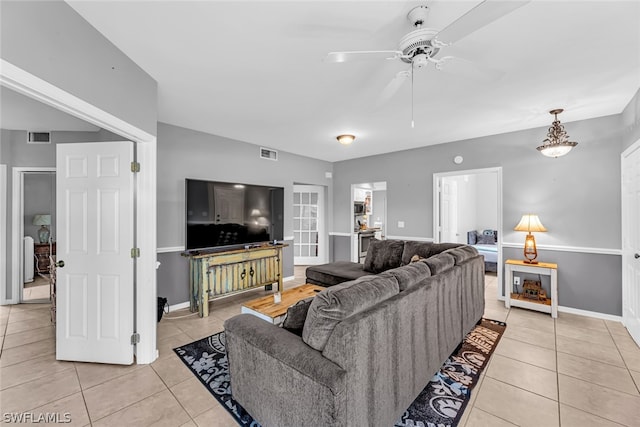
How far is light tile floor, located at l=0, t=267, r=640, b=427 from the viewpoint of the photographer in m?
1.80

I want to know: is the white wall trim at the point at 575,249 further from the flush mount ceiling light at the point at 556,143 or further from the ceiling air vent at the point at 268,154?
the ceiling air vent at the point at 268,154

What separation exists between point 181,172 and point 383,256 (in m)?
3.13

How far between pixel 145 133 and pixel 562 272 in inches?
205

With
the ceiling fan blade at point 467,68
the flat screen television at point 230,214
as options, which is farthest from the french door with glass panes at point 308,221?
the ceiling fan blade at point 467,68

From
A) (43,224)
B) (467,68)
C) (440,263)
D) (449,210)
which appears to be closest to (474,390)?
(440,263)

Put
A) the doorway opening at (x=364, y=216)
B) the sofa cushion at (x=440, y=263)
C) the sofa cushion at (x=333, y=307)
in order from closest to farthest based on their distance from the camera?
the sofa cushion at (x=333, y=307) → the sofa cushion at (x=440, y=263) → the doorway opening at (x=364, y=216)

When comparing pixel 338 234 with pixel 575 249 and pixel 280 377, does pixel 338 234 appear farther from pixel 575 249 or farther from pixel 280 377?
pixel 280 377

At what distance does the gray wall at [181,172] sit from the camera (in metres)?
3.59

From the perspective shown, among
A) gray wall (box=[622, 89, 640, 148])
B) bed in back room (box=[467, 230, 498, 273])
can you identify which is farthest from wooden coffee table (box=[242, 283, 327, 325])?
bed in back room (box=[467, 230, 498, 273])

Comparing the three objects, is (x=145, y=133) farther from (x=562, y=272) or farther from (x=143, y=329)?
(x=562, y=272)

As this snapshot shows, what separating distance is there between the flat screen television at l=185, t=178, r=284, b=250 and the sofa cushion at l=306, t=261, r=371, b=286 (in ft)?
3.32

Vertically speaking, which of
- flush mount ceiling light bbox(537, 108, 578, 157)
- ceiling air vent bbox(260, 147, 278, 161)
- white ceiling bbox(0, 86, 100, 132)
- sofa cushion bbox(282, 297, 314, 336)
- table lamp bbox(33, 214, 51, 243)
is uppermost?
white ceiling bbox(0, 86, 100, 132)

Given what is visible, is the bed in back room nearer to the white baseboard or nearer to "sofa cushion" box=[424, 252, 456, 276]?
"sofa cushion" box=[424, 252, 456, 276]

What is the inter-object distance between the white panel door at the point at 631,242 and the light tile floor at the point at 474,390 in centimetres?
26
